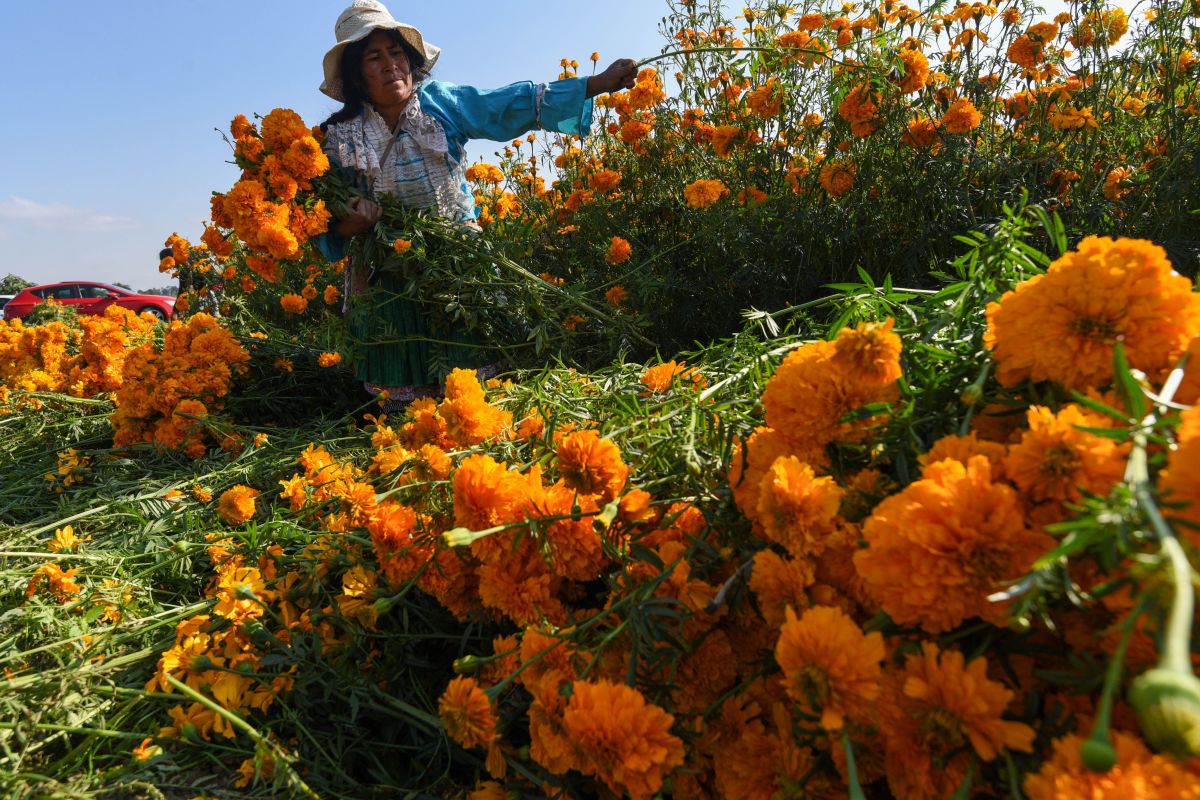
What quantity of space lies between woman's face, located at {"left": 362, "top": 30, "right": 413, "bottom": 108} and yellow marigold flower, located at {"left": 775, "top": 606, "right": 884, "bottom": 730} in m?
3.23

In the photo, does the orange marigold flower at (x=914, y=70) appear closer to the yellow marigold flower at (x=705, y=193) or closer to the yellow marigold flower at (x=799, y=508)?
the yellow marigold flower at (x=705, y=193)

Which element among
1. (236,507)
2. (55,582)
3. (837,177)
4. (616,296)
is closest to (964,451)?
(236,507)

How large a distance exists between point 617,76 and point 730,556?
111 inches

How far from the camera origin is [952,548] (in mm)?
637

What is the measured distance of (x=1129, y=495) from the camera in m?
0.53

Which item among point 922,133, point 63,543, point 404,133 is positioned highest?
point 404,133

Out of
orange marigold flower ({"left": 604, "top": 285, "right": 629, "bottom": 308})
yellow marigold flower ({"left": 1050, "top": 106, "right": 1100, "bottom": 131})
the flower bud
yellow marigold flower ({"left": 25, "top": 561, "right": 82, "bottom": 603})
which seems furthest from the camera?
orange marigold flower ({"left": 604, "top": 285, "right": 629, "bottom": 308})

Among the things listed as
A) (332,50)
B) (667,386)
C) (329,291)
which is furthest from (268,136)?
(667,386)

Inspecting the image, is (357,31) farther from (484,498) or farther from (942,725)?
(942,725)

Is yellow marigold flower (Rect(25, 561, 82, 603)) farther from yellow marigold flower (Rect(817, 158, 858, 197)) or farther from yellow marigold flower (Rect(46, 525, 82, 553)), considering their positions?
yellow marigold flower (Rect(817, 158, 858, 197))

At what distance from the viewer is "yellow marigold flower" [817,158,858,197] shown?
291 cm

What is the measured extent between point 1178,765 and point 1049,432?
29 centimetres

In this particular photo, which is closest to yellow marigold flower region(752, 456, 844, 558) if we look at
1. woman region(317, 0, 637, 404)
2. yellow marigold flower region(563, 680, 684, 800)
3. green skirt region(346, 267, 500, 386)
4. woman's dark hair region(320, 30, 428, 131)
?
yellow marigold flower region(563, 680, 684, 800)

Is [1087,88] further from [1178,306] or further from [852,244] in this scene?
[1178,306]
